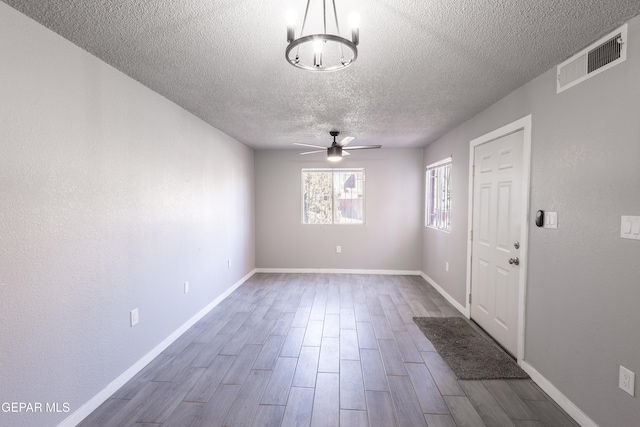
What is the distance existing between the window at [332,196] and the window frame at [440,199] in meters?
1.20

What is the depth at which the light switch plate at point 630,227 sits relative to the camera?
1618mm

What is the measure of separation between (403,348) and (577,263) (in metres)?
1.60

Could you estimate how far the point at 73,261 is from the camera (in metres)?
1.96

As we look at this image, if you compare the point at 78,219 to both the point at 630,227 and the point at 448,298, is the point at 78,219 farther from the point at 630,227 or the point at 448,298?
the point at 448,298

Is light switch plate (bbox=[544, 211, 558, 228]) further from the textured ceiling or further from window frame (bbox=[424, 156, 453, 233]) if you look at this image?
window frame (bbox=[424, 156, 453, 233])

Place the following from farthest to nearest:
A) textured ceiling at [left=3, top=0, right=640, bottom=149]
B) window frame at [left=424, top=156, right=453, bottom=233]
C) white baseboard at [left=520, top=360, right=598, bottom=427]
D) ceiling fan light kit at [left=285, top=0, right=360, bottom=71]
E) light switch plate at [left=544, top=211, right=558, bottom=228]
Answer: window frame at [left=424, top=156, right=453, bottom=233] < light switch plate at [left=544, top=211, right=558, bottom=228] < white baseboard at [left=520, top=360, right=598, bottom=427] < textured ceiling at [left=3, top=0, right=640, bottom=149] < ceiling fan light kit at [left=285, top=0, right=360, bottom=71]

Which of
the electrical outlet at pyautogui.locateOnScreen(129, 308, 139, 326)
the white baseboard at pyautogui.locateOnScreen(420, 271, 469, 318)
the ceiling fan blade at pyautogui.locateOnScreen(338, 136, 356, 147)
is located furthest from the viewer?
the white baseboard at pyautogui.locateOnScreen(420, 271, 469, 318)

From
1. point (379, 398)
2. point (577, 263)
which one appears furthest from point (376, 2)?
point (379, 398)

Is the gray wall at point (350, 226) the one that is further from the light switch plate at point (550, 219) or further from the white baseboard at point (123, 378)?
the light switch plate at point (550, 219)

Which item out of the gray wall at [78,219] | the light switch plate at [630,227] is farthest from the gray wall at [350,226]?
the light switch plate at [630,227]

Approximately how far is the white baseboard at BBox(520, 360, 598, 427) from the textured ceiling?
2.31m

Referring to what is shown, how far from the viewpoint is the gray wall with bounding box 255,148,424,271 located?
582 centimetres

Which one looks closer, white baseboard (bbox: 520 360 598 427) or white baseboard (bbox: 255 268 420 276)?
white baseboard (bbox: 520 360 598 427)

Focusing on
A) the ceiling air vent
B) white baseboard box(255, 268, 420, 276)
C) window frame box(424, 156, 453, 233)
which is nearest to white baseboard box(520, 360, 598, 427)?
the ceiling air vent
